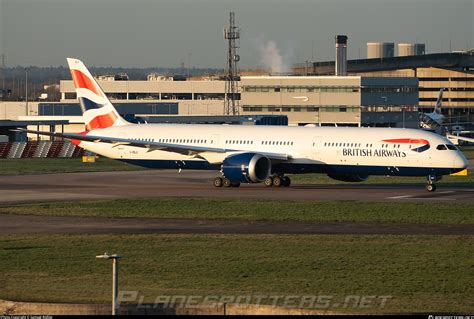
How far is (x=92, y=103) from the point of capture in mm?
67812

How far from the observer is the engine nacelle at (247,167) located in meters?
58.4

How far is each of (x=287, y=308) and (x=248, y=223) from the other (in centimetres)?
2108

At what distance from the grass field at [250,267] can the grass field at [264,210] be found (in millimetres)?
6889

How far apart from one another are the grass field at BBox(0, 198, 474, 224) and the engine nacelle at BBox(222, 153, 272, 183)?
597cm

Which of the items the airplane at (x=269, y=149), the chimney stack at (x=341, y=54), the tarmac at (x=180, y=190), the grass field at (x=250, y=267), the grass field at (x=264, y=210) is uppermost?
the chimney stack at (x=341, y=54)

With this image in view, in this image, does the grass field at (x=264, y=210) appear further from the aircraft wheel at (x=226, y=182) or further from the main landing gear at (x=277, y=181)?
the main landing gear at (x=277, y=181)

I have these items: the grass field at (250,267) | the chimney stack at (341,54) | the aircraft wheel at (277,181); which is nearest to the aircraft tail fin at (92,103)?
the aircraft wheel at (277,181)

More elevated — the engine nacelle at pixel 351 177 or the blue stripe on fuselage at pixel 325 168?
the blue stripe on fuselage at pixel 325 168

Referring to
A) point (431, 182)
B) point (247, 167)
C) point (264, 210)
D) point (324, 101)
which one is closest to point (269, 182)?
point (247, 167)

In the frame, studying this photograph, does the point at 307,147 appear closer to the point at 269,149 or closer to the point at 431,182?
the point at 269,149

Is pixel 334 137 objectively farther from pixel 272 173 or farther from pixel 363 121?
pixel 363 121

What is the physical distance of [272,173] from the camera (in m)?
62.2

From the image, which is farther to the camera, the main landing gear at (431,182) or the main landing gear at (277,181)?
the main landing gear at (277,181)

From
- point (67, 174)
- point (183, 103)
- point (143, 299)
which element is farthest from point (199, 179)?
point (183, 103)
